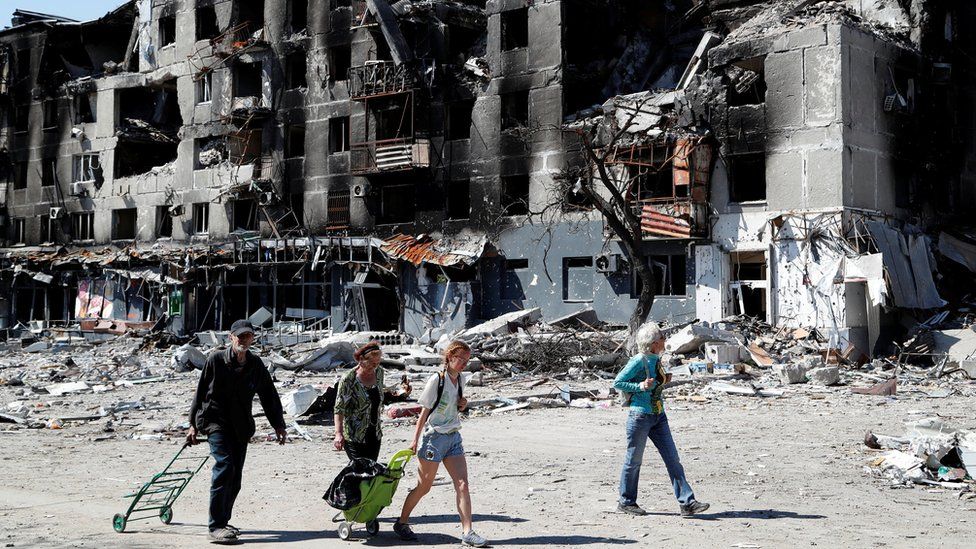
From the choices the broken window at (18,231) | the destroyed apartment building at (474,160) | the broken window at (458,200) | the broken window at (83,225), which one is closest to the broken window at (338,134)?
the destroyed apartment building at (474,160)

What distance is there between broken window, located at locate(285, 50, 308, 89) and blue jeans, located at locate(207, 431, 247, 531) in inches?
1340

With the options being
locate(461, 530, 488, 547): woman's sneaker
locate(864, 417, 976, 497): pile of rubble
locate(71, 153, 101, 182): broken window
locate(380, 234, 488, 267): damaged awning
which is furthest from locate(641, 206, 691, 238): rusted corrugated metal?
locate(71, 153, 101, 182): broken window

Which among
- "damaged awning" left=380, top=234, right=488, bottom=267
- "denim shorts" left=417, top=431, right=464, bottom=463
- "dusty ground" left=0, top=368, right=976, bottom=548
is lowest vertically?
"dusty ground" left=0, top=368, right=976, bottom=548

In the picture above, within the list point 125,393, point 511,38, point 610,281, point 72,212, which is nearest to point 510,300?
point 610,281

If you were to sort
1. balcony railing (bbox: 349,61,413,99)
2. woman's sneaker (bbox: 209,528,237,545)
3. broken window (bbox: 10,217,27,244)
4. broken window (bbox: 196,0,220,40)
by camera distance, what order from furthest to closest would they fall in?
broken window (bbox: 10,217,27,244), broken window (bbox: 196,0,220,40), balcony railing (bbox: 349,61,413,99), woman's sneaker (bbox: 209,528,237,545)

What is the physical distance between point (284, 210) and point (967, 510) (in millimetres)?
33948

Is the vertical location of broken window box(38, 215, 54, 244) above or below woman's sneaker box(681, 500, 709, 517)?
above

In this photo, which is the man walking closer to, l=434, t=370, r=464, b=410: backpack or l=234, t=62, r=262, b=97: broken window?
l=434, t=370, r=464, b=410: backpack

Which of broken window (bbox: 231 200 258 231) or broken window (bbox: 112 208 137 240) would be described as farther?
broken window (bbox: 112 208 137 240)

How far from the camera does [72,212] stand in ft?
156

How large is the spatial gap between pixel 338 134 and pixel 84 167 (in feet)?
Answer: 48.6

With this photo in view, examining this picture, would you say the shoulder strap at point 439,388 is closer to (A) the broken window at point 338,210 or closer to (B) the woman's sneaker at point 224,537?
(B) the woman's sneaker at point 224,537

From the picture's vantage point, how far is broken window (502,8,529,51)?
35250mm

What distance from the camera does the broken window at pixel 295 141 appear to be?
133ft
